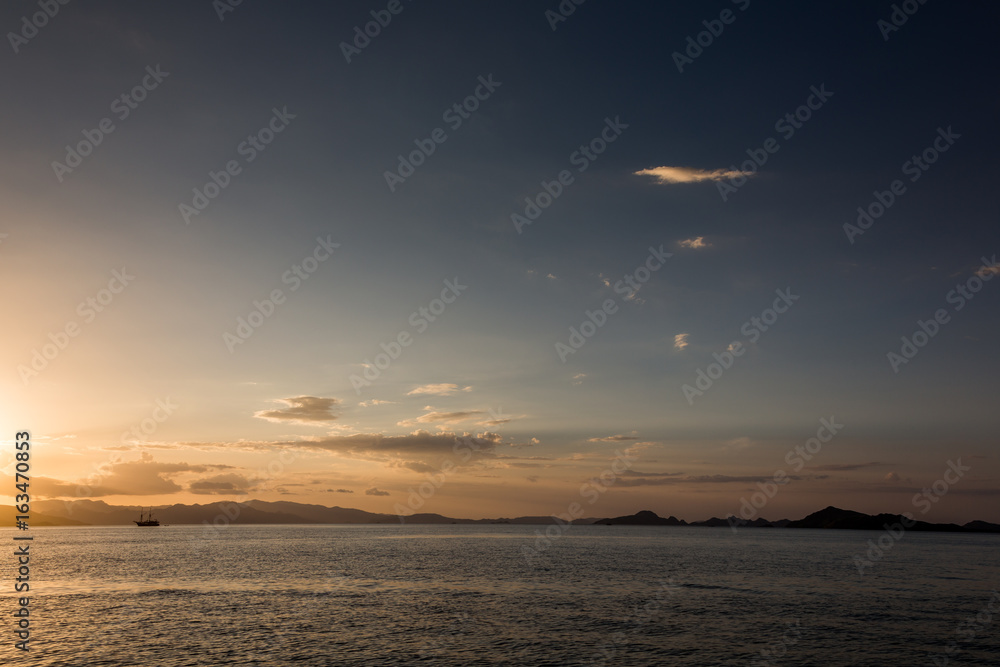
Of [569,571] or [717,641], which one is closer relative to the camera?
[717,641]

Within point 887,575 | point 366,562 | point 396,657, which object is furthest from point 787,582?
point 366,562

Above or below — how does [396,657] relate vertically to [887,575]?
above

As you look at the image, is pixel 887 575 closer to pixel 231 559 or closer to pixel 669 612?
pixel 669 612

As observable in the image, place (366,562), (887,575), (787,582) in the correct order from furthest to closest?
(366,562), (887,575), (787,582)

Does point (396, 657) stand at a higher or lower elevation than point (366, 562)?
higher

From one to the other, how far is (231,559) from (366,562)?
34290mm

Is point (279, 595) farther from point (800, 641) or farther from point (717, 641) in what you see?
point (800, 641)

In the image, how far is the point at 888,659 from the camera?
148ft

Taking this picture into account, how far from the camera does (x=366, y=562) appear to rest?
12775cm

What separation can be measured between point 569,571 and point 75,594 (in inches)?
3053

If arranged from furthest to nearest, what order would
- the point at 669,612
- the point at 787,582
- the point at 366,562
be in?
1. the point at 366,562
2. the point at 787,582
3. the point at 669,612

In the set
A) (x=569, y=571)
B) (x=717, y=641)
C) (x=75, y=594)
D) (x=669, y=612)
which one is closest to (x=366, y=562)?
(x=569, y=571)

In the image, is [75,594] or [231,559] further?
[231,559]

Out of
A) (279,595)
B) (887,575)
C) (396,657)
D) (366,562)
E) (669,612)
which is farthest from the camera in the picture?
(366,562)
